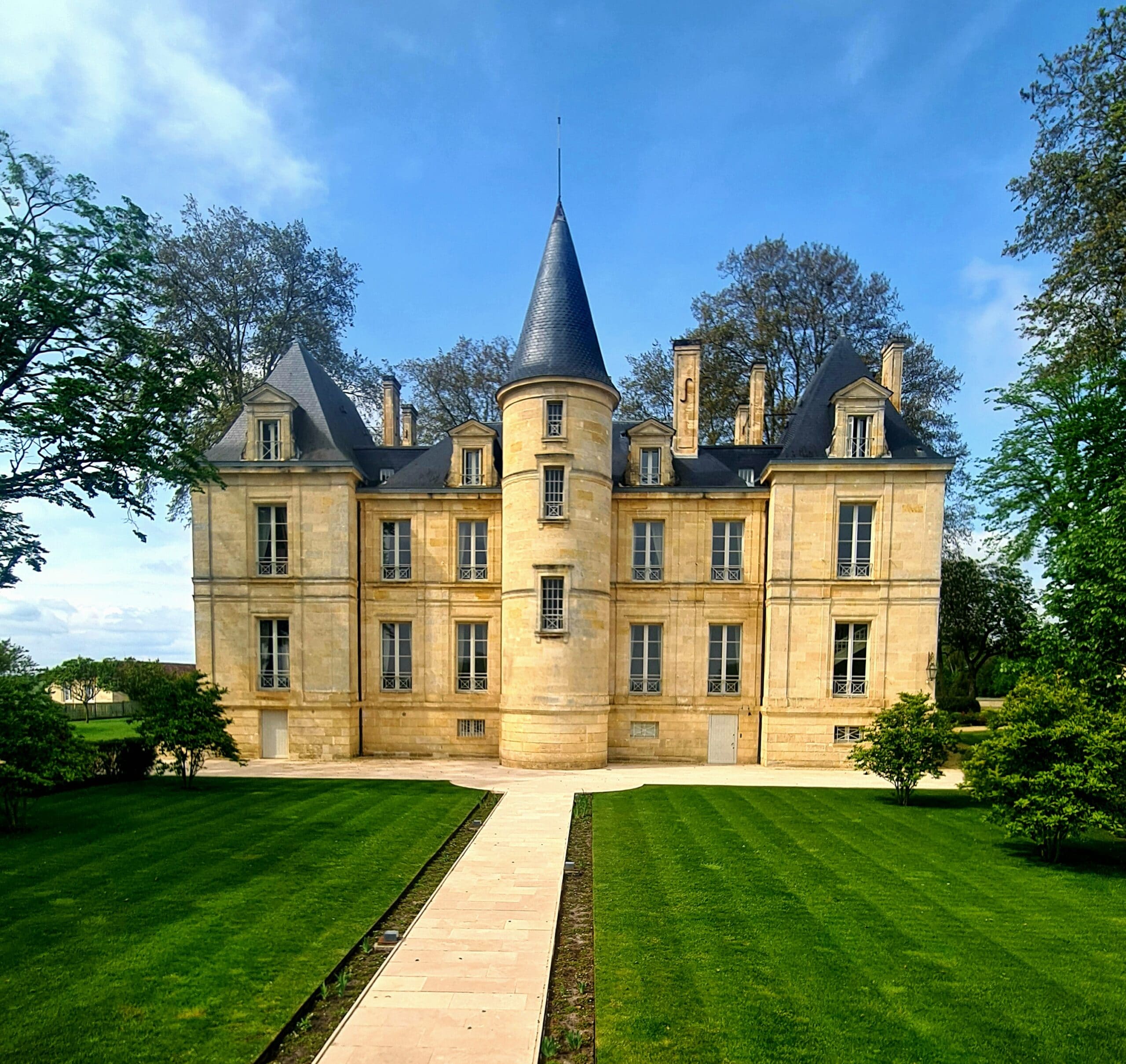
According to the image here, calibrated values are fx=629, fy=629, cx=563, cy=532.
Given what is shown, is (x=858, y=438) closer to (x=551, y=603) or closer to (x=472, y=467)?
(x=551, y=603)

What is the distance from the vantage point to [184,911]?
28.0ft

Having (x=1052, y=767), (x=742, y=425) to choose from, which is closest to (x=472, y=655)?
(x=742, y=425)

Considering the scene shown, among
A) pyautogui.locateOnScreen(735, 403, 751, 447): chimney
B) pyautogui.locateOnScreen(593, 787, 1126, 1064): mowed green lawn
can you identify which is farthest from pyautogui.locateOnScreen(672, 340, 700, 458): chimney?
pyautogui.locateOnScreen(593, 787, 1126, 1064): mowed green lawn

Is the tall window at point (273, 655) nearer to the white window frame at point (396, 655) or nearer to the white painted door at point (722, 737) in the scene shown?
the white window frame at point (396, 655)

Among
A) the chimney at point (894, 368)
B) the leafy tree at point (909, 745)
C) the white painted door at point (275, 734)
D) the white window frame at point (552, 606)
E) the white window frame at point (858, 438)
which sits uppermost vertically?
the chimney at point (894, 368)

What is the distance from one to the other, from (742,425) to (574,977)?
2299 centimetres

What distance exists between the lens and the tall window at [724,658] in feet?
72.9

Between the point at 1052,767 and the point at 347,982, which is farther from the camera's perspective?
the point at 1052,767

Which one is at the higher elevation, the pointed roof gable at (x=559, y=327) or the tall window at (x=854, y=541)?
the pointed roof gable at (x=559, y=327)

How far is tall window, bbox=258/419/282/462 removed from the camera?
22047 millimetres

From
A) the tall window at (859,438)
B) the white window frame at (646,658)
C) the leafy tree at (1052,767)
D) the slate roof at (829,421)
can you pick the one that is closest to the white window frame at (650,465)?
the slate roof at (829,421)

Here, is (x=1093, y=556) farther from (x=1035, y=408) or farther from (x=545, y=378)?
(x=545, y=378)

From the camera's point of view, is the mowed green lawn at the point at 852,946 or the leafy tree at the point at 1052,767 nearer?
Result: the mowed green lawn at the point at 852,946

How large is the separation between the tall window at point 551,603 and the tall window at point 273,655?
914 centimetres
